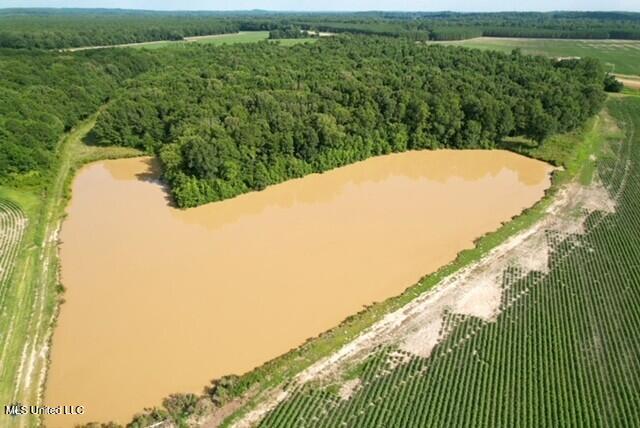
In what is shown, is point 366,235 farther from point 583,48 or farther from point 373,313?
point 583,48

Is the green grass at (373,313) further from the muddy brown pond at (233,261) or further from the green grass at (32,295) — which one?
the green grass at (32,295)

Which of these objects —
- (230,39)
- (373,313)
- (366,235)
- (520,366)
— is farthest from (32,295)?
(230,39)

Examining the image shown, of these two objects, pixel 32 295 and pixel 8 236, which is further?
pixel 8 236

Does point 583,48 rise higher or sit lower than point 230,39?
lower

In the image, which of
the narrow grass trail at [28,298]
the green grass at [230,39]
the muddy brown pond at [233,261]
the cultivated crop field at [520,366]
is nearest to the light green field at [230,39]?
the green grass at [230,39]

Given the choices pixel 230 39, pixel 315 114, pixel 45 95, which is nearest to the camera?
pixel 315 114

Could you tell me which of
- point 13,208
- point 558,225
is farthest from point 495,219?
point 13,208

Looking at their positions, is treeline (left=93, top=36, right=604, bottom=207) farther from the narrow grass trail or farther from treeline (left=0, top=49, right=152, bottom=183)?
the narrow grass trail
